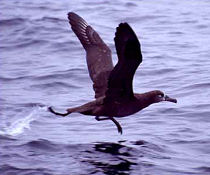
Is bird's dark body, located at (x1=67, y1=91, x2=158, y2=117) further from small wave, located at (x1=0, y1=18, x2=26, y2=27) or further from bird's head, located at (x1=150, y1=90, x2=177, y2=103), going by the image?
small wave, located at (x1=0, y1=18, x2=26, y2=27)

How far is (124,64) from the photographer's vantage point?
27.6 feet

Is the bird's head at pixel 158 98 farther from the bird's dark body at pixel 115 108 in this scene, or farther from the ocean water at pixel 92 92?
the ocean water at pixel 92 92

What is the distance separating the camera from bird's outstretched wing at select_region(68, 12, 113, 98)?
9781 millimetres

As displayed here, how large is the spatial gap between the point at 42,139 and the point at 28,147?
16.2 inches

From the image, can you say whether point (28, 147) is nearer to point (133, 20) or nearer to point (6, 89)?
point (6, 89)

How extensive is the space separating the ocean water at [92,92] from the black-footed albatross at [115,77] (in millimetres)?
467

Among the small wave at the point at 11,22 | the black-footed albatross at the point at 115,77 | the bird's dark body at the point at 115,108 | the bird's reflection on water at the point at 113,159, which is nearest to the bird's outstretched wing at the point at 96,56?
the black-footed albatross at the point at 115,77

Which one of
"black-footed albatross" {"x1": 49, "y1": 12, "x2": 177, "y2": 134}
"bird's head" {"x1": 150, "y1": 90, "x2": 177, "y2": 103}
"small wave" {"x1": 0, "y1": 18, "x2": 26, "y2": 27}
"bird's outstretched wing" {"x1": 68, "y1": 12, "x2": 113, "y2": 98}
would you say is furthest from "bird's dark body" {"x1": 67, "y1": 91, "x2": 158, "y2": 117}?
"small wave" {"x1": 0, "y1": 18, "x2": 26, "y2": 27}

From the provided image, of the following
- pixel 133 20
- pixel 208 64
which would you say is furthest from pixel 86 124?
pixel 133 20

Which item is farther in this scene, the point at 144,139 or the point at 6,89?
the point at 6,89

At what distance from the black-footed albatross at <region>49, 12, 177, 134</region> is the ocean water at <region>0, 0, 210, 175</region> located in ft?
1.53

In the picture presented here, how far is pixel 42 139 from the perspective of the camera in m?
9.23

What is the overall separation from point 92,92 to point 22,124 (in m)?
2.21

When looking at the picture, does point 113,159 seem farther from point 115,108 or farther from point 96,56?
point 96,56
